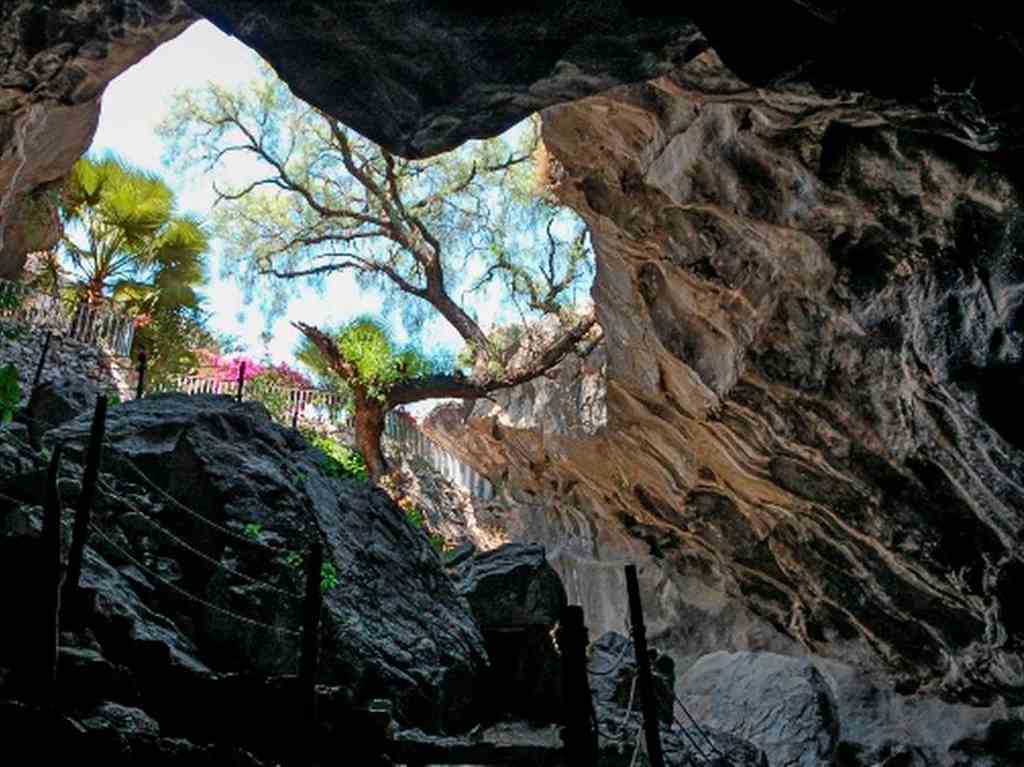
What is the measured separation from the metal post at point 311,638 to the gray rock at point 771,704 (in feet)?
30.9

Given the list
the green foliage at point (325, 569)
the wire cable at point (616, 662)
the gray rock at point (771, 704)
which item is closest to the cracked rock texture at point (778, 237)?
the gray rock at point (771, 704)

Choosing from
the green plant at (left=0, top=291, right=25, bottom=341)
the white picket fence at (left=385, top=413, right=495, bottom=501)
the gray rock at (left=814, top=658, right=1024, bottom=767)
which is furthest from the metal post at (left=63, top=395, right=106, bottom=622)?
the white picket fence at (left=385, top=413, right=495, bottom=501)

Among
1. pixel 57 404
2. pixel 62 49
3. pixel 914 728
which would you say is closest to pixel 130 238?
pixel 57 404

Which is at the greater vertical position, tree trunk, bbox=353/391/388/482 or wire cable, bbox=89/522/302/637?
tree trunk, bbox=353/391/388/482

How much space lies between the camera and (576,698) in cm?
627

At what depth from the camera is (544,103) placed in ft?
23.0

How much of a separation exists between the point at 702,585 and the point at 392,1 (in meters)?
13.6

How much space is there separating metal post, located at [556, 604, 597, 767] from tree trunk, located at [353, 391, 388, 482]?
9551 mm

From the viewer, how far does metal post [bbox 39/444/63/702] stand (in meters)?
4.96

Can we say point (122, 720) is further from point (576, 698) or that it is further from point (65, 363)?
point (65, 363)

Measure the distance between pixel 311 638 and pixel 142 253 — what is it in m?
11.8

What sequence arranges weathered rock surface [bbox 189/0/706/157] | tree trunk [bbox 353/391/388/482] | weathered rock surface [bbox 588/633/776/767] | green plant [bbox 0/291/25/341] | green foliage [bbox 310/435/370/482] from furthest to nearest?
tree trunk [bbox 353/391/388/482], green plant [bbox 0/291/25/341], green foliage [bbox 310/435/370/482], weathered rock surface [bbox 588/633/776/767], weathered rock surface [bbox 189/0/706/157]

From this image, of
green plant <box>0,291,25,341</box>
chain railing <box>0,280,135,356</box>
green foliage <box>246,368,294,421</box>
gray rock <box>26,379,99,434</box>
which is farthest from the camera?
green foliage <box>246,368,294,421</box>

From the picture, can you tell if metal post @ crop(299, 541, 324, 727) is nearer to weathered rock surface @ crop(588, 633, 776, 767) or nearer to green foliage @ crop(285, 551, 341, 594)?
green foliage @ crop(285, 551, 341, 594)
